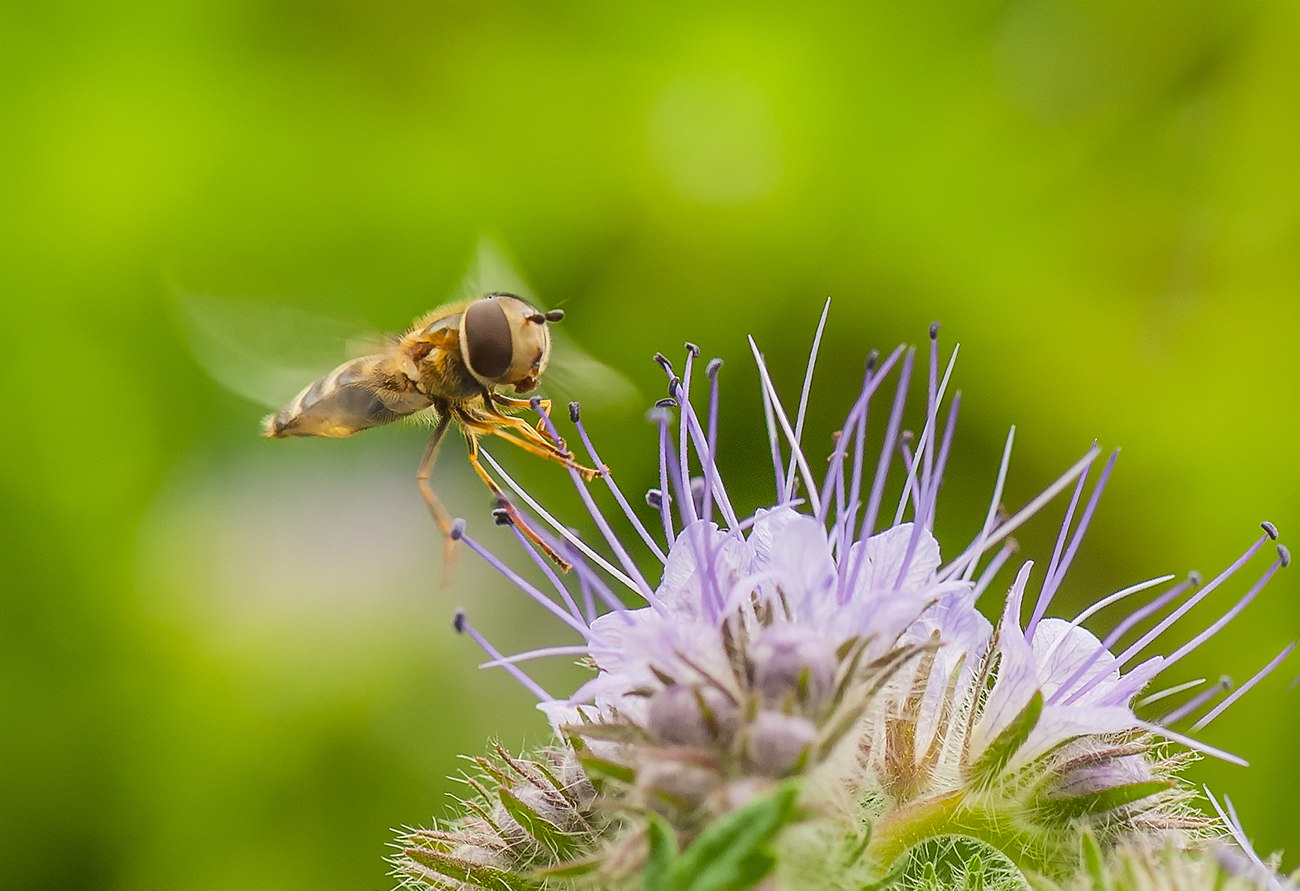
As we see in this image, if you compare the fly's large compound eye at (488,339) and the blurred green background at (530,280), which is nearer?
the fly's large compound eye at (488,339)

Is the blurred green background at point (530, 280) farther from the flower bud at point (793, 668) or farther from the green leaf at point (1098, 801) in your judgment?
the flower bud at point (793, 668)

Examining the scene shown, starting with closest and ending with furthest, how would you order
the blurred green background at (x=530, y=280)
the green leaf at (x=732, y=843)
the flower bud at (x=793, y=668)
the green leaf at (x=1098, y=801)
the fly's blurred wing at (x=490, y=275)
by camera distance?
the green leaf at (x=732, y=843), the flower bud at (x=793, y=668), the green leaf at (x=1098, y=801), the fly's blurred wing at (x=490, y=275), the blurred green background at (x=530, y=280)

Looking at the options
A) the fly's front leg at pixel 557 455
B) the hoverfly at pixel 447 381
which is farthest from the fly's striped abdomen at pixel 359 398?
the fly's front leg at pixel 557 455

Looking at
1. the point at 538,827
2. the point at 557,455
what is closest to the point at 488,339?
the point at 557,455

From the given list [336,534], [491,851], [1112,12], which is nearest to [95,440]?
[336,534]

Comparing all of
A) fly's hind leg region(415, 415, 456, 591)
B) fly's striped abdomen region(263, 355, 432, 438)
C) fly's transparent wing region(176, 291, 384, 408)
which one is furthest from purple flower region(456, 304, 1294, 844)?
fly's transparent wing region(176, 291, 384, 408)

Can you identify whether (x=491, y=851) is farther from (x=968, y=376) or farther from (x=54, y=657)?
(x=968, y=376)

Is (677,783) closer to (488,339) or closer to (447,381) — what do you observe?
(488,339)
